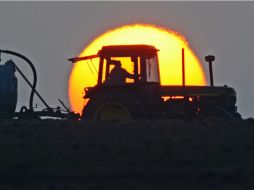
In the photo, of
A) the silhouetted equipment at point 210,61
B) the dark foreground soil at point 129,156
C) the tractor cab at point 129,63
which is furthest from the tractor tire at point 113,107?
the silhouetted equipment at point 210,61

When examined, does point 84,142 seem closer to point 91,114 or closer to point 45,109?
point 91,114

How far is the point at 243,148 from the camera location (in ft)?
59.2

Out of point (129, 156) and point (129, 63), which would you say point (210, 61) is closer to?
point (129, 63)

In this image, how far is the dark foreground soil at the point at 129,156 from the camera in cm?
1558

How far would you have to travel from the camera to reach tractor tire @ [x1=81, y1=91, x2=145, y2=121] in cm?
2355

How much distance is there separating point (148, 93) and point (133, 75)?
681 mm

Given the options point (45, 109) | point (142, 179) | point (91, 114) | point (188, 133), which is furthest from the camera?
point (45, 109)

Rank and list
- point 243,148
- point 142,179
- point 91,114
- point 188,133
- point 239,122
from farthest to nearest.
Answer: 1. point 91,114
2. point 239,122
3. point 188,133
4. point 243,148
5. point 142,179

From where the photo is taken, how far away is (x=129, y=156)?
17422mm

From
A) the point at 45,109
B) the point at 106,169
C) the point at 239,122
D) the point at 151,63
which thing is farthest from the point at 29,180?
the point at 45,109

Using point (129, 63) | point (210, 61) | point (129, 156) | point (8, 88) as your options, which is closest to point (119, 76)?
point (129, 63)

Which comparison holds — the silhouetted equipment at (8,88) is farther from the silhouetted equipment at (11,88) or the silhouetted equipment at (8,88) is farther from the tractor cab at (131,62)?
the tractor cab at (131,62)

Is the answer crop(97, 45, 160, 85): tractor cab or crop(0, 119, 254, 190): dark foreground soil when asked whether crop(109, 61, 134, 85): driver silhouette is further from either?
crop(0, 119, 254, 190): dark foreground soil

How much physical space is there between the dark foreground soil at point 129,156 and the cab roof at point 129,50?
3389mm
